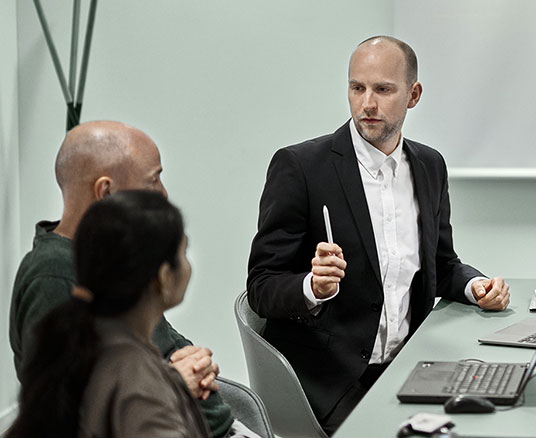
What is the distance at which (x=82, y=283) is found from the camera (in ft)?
4.17

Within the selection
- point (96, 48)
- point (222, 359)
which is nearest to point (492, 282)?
point (222, 359)

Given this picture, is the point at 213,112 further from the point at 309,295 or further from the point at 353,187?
the point at 309,295

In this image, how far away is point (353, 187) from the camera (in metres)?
2.72

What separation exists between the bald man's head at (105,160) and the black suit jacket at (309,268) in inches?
24.3

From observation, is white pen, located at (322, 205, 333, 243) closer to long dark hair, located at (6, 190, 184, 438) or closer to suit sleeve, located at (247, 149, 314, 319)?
suit sleeve, located at (247, 149, 314, 319)

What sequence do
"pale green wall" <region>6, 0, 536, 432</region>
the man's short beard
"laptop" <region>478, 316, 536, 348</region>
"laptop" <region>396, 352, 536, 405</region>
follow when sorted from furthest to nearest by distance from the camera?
"pale green wall" <region>6, 0, 536, 432</region>
the man's short beard
"laptop" <region>478, 316, 536, 348</region>
"laptop" <region>396, 352, 536, 405</region>

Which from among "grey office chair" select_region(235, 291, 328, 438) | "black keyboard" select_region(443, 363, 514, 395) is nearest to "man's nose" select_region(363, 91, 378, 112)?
"grey office chair" select_region(235, 291, 328, 438)

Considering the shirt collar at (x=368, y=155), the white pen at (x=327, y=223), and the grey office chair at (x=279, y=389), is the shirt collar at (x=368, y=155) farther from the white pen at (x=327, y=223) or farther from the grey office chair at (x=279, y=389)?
the grey office chair at (x=279, y=389)

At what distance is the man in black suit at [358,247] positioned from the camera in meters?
2.60

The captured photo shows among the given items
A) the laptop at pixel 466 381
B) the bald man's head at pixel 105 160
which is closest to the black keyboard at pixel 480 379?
the laptop at pixel 466 381

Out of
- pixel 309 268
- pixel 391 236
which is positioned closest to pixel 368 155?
pixel 391 236

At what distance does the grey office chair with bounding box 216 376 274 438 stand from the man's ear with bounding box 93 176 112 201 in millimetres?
633

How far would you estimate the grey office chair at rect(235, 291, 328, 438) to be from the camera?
94.2 inches

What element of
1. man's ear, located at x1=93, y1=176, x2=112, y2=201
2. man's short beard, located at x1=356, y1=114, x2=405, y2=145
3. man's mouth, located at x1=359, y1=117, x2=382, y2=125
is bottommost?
man's short beard, located at x1=356, y1=114, x2=405, y2=145
